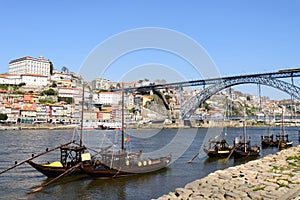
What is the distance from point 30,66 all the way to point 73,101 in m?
21.4

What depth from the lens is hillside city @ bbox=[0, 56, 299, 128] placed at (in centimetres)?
6216

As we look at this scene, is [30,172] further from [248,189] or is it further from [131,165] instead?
[248,189]

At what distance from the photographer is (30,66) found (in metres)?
88.4

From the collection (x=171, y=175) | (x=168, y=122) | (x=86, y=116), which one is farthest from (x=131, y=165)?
(x=168, y=122)

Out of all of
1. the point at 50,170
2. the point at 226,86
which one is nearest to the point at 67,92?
the point at 226,86

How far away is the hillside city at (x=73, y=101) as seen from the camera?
62.2 metres

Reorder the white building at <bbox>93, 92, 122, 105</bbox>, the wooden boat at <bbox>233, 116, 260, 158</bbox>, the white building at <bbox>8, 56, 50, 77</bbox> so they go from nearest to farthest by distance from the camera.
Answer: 1. the wooden boat at <bbox>233, 116, 260, 158</bbox>
2. the white building at <bbox>93, 92, 122, 105</bbox>
3. the white building at <bbox>8, 56, 50, 77</bbox>

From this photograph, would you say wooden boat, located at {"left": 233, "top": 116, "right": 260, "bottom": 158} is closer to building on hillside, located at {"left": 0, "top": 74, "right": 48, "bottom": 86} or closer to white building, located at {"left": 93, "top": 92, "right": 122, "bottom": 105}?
white building, located at {"left": 93, "top": 92, "right": 122, "bottom": 105}

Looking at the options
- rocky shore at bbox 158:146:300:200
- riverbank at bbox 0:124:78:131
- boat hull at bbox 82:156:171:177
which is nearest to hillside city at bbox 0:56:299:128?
riverbank at bbox 0:124:78:131

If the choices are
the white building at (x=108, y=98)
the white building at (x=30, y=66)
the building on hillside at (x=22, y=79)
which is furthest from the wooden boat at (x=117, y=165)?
the white building at (x=30, y=66)

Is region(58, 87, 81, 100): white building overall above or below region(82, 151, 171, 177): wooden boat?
above

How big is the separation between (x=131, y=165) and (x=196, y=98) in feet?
158

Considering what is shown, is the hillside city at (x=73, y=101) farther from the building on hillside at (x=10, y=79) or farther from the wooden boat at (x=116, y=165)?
the wooden boat at (x=116, y=165)

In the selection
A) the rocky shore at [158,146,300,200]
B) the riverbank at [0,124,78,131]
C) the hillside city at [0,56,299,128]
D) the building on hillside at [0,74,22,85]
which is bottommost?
the rocky shore at [158,146,300,200]
